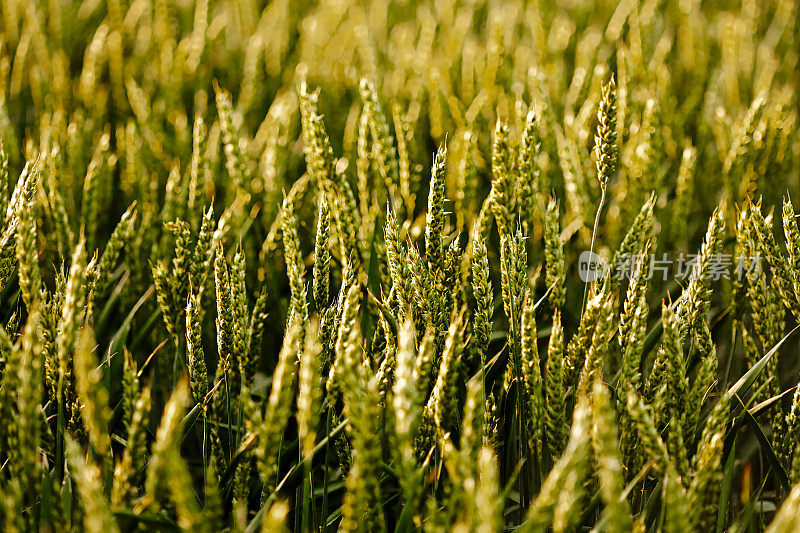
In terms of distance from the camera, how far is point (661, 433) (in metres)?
0.94

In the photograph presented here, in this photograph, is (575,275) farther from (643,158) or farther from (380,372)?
(380,372)

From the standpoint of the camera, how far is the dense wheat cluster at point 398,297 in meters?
0.72

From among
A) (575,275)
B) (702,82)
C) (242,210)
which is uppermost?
(702,82)

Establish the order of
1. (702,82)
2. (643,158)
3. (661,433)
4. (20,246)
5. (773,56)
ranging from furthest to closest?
(773,56), (702,82), (643,158), (661,433), (20,246)

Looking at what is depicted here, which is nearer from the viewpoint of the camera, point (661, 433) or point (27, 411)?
point (27, 411)

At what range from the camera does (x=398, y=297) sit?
892mm

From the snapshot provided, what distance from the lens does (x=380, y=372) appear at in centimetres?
90

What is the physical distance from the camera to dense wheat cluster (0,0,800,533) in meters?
0.72

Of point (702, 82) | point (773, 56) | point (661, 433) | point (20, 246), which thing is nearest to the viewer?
point (20, 246)

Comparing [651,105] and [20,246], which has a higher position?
[651,105]

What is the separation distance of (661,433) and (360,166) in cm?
68

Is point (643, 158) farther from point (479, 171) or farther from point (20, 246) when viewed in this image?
point (20, 246)

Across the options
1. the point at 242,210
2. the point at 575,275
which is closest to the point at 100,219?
the point at 242,210

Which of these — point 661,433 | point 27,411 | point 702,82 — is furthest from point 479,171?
point 27,411
